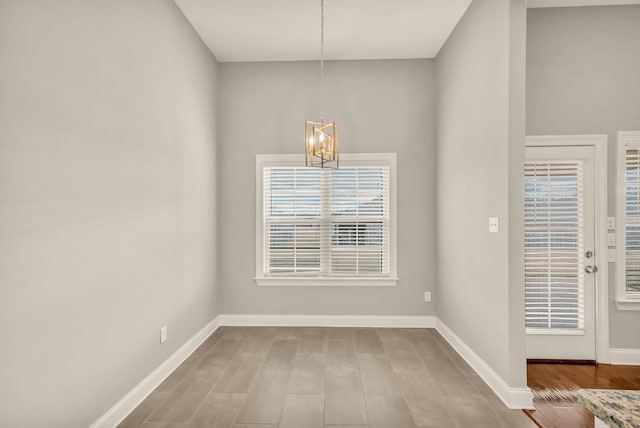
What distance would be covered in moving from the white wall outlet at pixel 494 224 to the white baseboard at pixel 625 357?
1815 millimetres

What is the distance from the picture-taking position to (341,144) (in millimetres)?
4484

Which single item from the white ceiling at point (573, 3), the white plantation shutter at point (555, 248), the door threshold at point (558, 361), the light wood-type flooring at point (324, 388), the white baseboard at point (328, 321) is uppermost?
the white ceiling at point (573, 3)

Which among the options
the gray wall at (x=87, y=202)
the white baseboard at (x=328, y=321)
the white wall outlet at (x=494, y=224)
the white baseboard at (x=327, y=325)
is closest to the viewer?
the gray wall at (x=87, y=202)

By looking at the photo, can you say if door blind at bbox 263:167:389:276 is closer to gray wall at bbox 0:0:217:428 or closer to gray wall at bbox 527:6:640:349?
gray wall at bbox 0:0:217:428

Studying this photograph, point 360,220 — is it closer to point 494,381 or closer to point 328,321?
point 328,321

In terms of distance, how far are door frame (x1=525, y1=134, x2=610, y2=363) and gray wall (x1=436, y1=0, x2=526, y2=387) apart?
35.9 inches

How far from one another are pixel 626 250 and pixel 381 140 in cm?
272

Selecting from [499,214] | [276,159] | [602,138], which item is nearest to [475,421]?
[499,214]

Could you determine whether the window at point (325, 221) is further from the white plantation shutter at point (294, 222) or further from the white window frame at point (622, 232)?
the white window frame at point (622, 232)

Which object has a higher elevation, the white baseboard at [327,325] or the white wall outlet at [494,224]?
the white wall outlet at [494,224]

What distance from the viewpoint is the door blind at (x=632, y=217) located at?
3312 millimetres

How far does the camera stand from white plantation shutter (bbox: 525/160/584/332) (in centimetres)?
332

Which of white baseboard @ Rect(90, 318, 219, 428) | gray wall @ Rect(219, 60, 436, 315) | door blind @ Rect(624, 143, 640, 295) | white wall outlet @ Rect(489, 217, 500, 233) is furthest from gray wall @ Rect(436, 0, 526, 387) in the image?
white baseboard @ Rect(90, 318, 219, 428)

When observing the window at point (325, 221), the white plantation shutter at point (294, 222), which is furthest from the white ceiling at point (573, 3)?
the white plantation shutter at point (294, 222)
